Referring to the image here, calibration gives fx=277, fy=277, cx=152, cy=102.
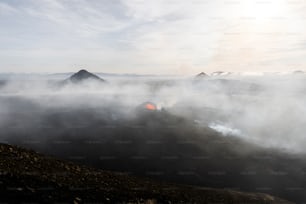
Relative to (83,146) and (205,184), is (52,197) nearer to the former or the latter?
(205,184)

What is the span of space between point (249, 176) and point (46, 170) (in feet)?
325

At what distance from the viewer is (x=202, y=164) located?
11656 centimetres

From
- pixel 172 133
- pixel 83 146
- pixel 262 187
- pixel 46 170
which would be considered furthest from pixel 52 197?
pixel 172 133

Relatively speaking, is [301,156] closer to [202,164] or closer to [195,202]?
[202,164]

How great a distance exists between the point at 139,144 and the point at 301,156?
296 ft

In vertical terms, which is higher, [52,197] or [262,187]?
[52,197]

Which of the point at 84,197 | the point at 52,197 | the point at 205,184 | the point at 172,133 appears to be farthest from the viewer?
the point at 172,133

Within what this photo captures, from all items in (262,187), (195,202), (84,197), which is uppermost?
(84,197)

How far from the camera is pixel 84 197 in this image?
61.4 ft

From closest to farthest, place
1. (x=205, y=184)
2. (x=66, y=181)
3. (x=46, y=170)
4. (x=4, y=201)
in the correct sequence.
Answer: (x=4, y=201) → (x=66, y=181) → (x=46, y=170) → (x=205, y=184)

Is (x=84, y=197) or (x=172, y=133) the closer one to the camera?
(x=84, y=197)

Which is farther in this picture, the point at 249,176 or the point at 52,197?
the point at 249,176

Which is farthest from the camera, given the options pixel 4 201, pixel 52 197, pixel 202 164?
pixel 202 164

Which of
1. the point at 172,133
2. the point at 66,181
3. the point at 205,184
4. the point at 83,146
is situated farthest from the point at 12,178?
the point at 172,133
